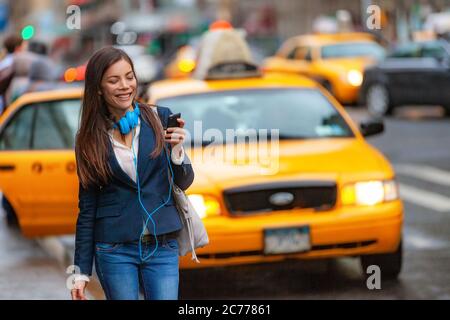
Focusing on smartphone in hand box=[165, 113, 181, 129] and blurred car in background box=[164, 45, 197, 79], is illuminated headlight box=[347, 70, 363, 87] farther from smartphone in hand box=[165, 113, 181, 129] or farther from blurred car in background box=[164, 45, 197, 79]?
smartphone in hand box=[165, 113, 181, 129]

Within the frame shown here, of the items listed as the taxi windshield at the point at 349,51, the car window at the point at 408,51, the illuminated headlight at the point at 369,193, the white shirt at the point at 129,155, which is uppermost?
the white shirt at the point at 129,155

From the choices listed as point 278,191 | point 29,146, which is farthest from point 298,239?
point 29,146

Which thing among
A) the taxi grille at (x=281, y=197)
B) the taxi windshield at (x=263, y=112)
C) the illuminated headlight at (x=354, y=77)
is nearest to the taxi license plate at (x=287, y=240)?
the taxi grille at (x=281, y=197)

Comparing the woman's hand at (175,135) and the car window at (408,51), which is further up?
the woman's hand at (175,135)

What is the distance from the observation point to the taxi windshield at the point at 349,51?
27125 millimetres

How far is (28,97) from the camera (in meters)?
9.77

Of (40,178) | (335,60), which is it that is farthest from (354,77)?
(40,178)

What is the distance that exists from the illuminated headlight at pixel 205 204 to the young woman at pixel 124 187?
2832mm

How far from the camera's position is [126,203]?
463 centimetres

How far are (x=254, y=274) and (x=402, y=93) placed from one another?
1462 centimetres

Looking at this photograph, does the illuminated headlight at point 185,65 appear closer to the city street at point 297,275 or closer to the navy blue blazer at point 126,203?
the city street at point 297,275

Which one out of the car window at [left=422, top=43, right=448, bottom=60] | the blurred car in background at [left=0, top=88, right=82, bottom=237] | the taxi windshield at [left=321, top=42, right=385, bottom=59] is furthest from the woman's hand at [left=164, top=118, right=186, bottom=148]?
the taxi windshield at [left=321, top=42, right=385, bottom=59]

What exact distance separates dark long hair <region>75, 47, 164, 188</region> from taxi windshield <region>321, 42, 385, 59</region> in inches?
895

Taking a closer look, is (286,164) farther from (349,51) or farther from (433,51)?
(349,51)
